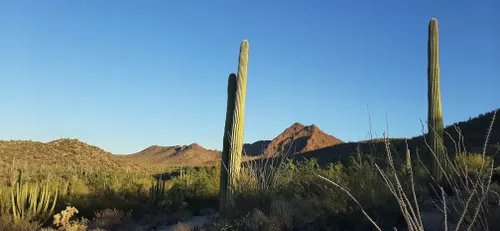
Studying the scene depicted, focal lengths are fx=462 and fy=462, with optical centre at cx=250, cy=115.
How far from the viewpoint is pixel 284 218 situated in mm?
8320

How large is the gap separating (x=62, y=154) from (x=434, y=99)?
Result: 1492 inches

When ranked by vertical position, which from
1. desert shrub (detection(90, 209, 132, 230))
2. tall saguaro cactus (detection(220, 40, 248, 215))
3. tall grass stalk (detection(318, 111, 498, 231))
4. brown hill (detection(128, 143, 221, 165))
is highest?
brown hill (detection(128, 143, 221, 165))

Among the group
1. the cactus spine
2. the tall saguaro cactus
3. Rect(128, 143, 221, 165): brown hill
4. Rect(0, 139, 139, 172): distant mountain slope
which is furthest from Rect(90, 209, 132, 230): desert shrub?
Rect(128, 143, 221, 165): brown hill

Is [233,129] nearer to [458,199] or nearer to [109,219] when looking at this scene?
[109,219]

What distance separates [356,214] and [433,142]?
12.6 feet

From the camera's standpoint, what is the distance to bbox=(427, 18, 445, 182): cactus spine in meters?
10.5

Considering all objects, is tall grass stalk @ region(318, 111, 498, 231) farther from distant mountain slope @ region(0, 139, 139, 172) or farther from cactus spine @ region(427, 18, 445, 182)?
distant mountain slope @ region(0, 139, 139, 172)

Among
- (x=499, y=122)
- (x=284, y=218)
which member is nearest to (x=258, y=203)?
(x=284, y=218)

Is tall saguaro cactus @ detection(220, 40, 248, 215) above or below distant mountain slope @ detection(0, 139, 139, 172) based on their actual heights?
below

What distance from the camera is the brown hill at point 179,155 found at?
8056cm

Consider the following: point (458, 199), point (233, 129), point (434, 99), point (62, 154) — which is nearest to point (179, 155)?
point (62, 154)

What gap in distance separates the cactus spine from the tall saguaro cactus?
15.2 ft

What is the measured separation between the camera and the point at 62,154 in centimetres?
4209

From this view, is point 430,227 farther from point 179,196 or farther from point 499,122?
point 499,122
